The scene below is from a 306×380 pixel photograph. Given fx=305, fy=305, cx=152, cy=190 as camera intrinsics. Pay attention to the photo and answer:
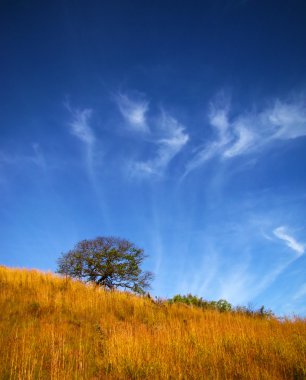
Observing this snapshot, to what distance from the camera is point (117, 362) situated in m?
6.14

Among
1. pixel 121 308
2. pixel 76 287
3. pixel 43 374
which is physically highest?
pixel 76 287

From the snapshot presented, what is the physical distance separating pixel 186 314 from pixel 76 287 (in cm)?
485

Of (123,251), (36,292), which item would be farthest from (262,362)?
(123,251)

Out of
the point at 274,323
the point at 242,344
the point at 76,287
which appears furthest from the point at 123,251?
the point at 242,344

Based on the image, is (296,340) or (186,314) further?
(186,314)

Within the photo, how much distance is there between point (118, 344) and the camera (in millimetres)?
6625

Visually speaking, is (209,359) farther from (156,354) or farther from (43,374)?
(43,374)

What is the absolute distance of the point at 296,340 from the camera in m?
7.59

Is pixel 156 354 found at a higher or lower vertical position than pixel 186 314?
lower

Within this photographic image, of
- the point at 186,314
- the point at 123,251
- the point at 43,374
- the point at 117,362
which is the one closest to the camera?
the point at 43,374

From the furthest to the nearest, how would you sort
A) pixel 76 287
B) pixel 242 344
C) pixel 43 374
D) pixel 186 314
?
pixel 76 287 → pixel 186 314 → pixel 242 344 → pixel 43 374

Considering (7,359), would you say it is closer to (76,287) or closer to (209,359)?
(209,359)

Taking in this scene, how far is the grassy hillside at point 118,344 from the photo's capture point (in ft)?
18.4

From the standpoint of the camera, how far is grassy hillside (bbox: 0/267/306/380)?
5.60 meters
